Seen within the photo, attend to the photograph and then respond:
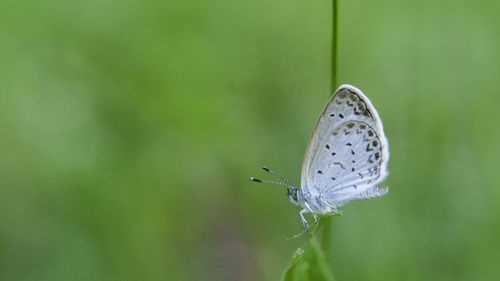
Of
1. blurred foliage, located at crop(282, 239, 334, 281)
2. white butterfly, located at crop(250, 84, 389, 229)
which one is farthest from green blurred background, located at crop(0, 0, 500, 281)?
blurred foliage, located at crop(282, 239, 334, 281)

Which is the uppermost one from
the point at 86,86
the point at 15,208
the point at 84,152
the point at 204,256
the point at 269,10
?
the point at 269,10

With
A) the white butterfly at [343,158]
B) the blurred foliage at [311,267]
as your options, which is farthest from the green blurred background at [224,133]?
the blurred foliage at [311,267]

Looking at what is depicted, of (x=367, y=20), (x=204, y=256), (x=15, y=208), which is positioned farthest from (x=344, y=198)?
(x=367, y=20)

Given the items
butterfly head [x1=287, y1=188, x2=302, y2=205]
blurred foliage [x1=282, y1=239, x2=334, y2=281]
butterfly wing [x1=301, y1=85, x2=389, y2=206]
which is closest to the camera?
blurred foliage [x1=282, y1=239, x2=334, y2=281]

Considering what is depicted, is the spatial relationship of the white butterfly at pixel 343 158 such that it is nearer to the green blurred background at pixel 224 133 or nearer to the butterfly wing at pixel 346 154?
the butterfly wing at pixel 346 154

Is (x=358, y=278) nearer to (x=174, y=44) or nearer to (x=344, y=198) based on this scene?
(x=344, y=198)

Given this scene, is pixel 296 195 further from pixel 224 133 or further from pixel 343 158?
pixel 224 133

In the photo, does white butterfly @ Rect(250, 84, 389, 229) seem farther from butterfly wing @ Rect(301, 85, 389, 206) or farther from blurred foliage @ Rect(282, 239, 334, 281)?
blurred foliage @ Rect(282, 239, 334, 281)
